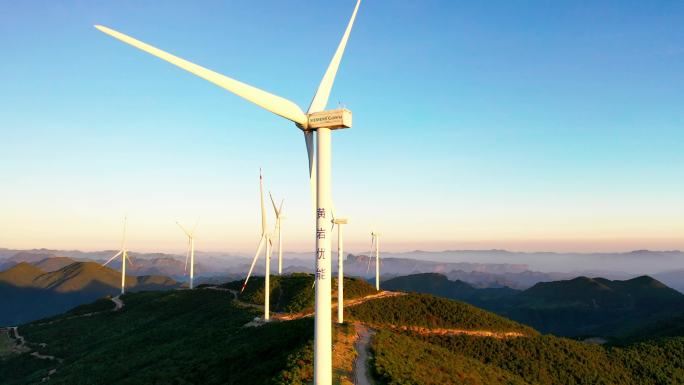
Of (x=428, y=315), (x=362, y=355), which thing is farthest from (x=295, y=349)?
(x=428, y=315)

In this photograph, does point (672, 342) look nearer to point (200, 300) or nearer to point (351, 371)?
point (351, 371)

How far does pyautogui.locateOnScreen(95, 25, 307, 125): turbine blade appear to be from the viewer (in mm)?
25672

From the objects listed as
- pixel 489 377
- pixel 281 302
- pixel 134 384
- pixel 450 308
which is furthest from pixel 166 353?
pixel 450 308

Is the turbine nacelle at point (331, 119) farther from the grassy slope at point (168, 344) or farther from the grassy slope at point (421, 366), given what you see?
the grassy slope at point (421, 366)

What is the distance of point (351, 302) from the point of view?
4232 inches

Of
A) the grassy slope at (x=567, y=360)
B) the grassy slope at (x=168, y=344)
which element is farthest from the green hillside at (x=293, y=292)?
the grassy slope at (x=567, y=360)

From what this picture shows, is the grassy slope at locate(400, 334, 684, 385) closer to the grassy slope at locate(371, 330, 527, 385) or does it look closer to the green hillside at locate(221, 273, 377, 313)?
the grassy slope at locate(371, 330, 527, 385)

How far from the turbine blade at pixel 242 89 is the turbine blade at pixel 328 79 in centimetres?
200

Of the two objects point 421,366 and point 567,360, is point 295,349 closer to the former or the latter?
point 421,366

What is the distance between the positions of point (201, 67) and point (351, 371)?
118 ft

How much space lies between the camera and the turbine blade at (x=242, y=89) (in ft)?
84.2

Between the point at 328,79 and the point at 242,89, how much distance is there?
7.74 m

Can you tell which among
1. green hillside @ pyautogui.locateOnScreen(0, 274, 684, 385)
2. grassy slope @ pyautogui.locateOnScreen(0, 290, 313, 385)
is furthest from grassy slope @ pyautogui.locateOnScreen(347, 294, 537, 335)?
grassy slope @ pyautogui.locateOnScreen(0, 290, 313, 385)

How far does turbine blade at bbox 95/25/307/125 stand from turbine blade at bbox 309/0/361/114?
200 cm
